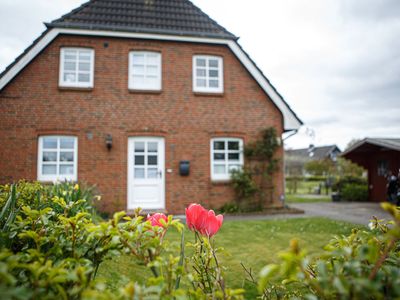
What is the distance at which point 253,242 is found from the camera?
5.61 metres

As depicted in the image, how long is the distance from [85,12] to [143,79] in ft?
10.7

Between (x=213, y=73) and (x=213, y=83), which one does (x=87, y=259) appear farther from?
(x=213, y=73)

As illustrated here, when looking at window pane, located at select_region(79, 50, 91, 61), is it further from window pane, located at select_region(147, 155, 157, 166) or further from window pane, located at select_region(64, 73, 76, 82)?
window pane, located at select_region(147, 155, 157, 166)

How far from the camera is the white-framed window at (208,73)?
10406mm

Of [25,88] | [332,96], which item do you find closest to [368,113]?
[332,96]

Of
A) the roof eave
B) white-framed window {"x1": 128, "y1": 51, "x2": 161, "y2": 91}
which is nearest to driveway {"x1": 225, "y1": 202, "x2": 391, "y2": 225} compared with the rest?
white-framed window {"x1": 128, "y1": 51, "x2": 161, "y2": 91}

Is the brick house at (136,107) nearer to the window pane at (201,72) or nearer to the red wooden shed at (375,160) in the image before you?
the window pane at (201,72)

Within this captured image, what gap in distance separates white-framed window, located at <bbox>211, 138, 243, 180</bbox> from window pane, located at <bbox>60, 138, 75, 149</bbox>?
4.96 metres

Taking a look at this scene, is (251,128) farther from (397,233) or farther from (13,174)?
(397,233)

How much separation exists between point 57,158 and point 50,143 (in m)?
0.59

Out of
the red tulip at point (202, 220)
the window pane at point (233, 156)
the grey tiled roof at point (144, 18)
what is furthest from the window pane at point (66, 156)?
the red tulip at point (202, 220)

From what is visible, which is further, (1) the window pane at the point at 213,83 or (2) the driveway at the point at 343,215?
(1) the window pane at the point at 213,83

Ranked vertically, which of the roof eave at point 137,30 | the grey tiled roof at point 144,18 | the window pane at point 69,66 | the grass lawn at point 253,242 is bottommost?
the grass lawn at point 253,242

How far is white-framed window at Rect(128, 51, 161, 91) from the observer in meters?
10.0
